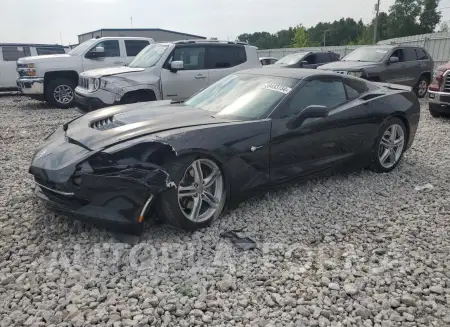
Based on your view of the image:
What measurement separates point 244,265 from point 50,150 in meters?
1.95

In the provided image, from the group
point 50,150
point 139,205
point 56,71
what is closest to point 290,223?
point 139,205

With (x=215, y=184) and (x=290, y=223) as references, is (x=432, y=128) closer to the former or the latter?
(x=290, y=223)

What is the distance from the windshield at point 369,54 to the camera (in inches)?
441

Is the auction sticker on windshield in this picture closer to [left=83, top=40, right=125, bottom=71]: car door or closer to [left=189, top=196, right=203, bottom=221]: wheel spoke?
[left=189, top=196, right=203, bottom=221]: wheel spoke

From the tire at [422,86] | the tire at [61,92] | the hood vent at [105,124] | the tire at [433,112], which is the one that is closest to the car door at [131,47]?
the tire at [61,92]

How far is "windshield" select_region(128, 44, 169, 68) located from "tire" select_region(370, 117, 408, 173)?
5.04m

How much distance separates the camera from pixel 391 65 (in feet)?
36.4

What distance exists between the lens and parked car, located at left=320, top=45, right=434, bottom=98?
10555 mm

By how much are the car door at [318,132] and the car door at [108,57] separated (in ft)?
26.5

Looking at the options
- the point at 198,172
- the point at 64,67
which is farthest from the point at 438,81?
the point at 64,67

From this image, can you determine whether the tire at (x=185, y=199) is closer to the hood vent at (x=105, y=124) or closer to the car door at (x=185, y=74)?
the hood vent at (x=105, y=124)

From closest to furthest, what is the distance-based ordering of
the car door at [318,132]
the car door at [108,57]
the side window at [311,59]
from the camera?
the car door at [318,132], the car door at [108,57], the side window at [311,59]

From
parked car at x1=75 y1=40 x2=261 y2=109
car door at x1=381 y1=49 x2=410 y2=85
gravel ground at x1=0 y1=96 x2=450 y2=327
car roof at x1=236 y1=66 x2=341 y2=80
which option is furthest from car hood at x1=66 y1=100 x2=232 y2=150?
car door at x1=381 y1=49 x2=410 y2=85

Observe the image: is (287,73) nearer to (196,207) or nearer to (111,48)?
(196,207)
